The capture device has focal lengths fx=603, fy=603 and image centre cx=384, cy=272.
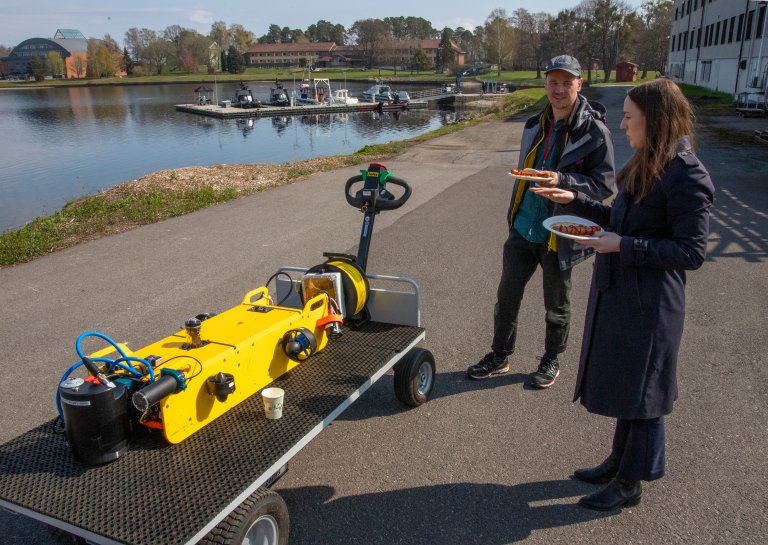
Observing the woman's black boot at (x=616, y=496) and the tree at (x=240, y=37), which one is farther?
the tree at (x=240, y=37)

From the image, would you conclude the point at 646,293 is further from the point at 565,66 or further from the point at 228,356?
the point at 228,356

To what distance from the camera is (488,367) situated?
439 cm

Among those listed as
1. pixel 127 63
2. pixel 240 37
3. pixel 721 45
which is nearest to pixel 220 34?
pixel 240 37

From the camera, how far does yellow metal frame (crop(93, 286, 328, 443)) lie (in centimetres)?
277

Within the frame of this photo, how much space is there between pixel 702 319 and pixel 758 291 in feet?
3.54

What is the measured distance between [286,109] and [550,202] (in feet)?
162

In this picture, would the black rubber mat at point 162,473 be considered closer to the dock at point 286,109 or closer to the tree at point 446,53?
the dock at point 286,109

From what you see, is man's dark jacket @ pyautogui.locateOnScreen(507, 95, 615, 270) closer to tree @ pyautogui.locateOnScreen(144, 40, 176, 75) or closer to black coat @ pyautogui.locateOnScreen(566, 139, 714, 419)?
black coat @ pyautogui.locateOnScreen(566, 139, 714, 419)

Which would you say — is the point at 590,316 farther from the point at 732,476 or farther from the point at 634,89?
the point at 732,476

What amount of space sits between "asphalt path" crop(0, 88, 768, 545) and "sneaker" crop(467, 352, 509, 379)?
0.07 m

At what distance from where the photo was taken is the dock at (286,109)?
158ft

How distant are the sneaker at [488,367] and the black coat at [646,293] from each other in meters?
1.45

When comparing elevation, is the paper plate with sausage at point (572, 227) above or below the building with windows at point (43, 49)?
below

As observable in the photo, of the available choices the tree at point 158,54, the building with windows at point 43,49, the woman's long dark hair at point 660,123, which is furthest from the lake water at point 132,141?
the building with windows at point 43,49
